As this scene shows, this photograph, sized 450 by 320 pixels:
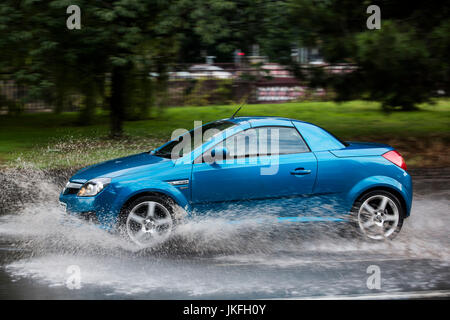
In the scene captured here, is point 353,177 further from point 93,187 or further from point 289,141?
point 93,187

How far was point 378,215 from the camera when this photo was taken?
655 cm

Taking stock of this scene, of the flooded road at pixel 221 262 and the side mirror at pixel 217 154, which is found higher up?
the side mirror at pixel 217 154

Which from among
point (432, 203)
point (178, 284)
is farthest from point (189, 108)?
point (178, 284)

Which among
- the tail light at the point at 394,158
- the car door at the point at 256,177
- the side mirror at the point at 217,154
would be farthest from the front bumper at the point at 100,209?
the tail light at the point at 394,158

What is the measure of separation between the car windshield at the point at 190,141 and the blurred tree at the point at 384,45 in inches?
210

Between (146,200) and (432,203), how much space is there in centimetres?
487

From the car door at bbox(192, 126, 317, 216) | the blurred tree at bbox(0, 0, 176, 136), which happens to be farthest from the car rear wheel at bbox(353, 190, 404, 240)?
the blurred tree at bbox(0, 0, 176, 136)

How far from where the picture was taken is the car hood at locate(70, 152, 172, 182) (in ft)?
20.2

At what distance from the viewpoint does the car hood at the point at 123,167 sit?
6.17m

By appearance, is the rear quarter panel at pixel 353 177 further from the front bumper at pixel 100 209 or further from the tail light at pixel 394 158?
the front bumper at pixel 100 209

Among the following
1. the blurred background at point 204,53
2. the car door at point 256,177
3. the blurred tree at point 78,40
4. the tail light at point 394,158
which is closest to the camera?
the car door at point 256,177

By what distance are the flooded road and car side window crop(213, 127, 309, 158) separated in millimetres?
828

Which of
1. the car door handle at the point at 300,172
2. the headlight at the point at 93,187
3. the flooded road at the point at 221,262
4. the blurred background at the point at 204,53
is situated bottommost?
the flooded road at the point at 221,262

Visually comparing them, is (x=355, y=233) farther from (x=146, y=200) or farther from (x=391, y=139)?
(x=391, y=139)
